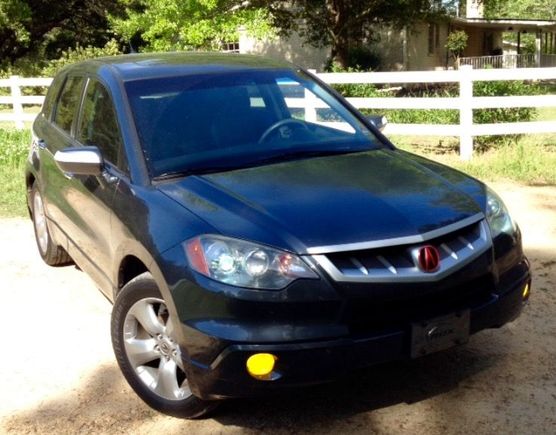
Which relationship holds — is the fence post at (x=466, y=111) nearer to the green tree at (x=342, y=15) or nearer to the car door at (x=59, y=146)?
the car door at (x=59, y=146)

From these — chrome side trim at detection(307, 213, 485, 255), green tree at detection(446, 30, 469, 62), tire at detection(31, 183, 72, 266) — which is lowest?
green tree at detection(446, 30, 469, 62)

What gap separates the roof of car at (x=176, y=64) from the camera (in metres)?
4.27

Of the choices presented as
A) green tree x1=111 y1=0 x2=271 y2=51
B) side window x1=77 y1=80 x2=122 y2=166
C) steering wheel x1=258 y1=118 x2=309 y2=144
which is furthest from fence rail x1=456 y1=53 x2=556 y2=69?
side window x1=77 y1=80 x2=122 y2=166

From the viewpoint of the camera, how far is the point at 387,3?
24.2 metres

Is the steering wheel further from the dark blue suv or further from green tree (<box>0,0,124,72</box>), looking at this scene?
green tree (<box>0,0,124,72</box>)

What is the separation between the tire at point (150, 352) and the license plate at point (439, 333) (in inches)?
38.9

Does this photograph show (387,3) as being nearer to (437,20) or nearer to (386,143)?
(437,20)

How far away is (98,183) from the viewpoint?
406 centimetres

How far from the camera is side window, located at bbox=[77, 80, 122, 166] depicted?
4.03m

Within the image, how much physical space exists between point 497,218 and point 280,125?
1.42 m

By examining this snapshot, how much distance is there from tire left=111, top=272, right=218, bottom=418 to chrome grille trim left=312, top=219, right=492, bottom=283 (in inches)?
33.2

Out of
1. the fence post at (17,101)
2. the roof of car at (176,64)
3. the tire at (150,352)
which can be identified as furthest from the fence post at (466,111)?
the fence post at (17,101)

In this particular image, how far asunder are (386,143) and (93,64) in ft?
6.80

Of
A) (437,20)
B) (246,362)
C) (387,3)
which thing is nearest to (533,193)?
(246,362)
